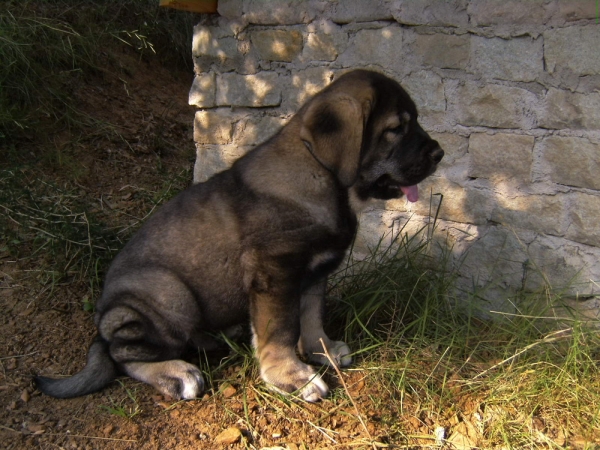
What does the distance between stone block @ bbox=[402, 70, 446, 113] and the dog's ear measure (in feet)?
4.48

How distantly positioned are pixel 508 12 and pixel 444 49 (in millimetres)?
466

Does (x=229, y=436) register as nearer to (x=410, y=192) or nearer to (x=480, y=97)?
(x=410, y=192)

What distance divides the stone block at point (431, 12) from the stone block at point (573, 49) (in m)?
0.56

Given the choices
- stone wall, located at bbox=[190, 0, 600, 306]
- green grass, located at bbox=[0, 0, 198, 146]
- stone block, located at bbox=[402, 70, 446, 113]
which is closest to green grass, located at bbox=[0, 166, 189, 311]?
green grass, located at bbox=[0, 0, 198, 146]

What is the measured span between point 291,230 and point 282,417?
917mm

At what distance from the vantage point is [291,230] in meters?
3.16

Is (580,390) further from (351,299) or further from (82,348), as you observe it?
(82,348)

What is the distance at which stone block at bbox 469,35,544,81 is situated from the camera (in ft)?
12.8

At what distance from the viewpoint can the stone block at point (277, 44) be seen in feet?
15.7

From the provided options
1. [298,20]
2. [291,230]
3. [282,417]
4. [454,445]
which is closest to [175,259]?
[291,230]

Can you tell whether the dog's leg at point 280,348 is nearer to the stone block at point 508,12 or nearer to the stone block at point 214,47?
the stone block at point 508,12

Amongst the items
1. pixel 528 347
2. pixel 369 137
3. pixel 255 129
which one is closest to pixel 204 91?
pixel 255 129

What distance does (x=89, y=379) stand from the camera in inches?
131

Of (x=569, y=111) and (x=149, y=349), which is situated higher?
(x=569, y=111)
